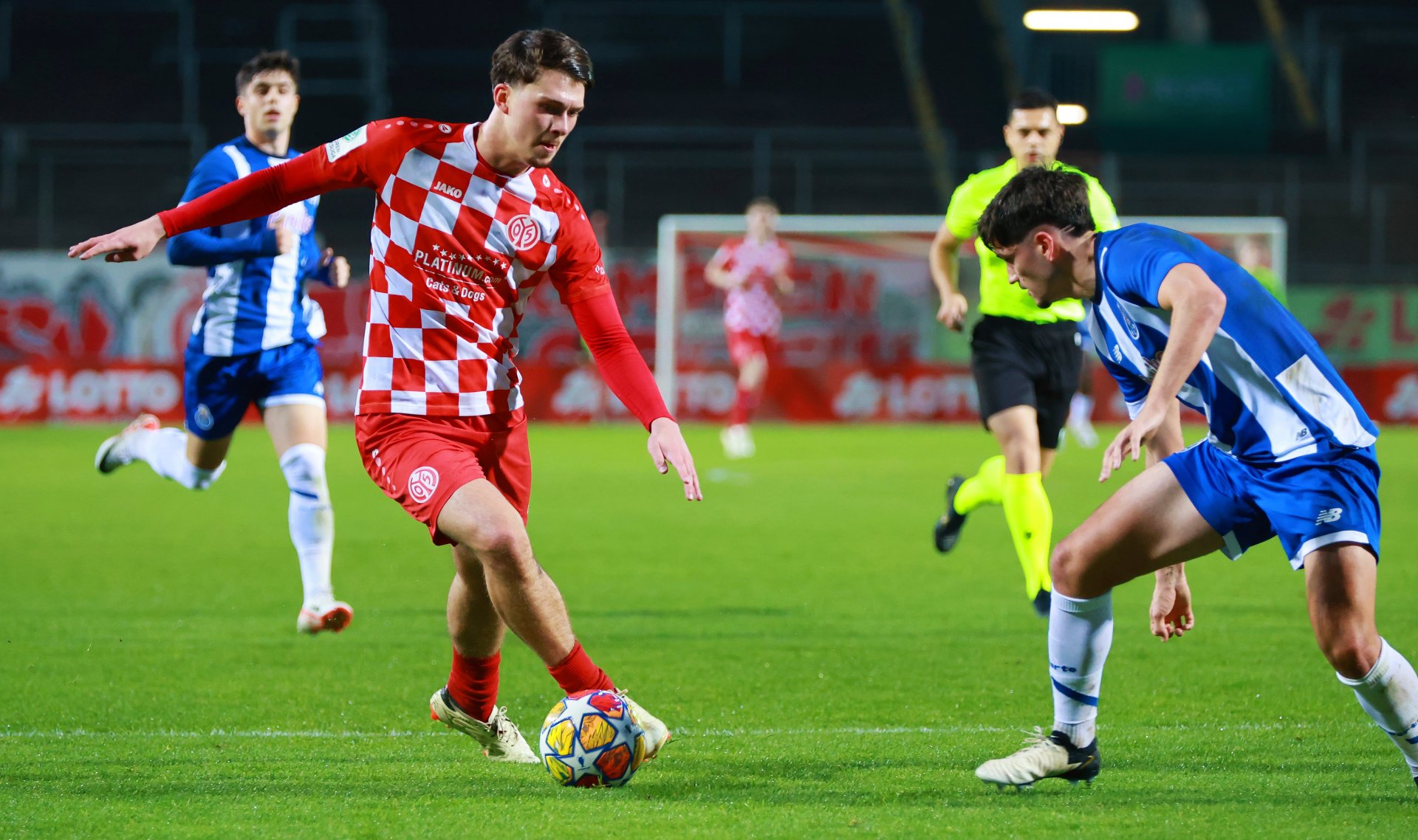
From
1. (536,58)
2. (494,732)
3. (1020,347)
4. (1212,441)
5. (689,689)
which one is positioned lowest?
(689,689)

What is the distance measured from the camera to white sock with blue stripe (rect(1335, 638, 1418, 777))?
3.80 m

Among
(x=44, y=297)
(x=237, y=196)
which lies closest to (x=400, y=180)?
(x=237, y=196)

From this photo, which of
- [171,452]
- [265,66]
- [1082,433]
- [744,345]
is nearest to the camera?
[265,66]

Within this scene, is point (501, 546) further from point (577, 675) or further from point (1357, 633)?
point (1357, 633)

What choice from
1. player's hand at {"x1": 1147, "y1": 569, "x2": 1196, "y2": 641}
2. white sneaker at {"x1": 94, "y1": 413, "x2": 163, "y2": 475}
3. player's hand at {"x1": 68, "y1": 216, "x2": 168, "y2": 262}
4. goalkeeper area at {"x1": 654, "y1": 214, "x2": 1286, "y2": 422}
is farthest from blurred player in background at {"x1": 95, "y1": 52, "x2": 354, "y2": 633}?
goalkeeper area at {"x1": 654, "y1": 214, "x2": 1286, "y2": 422}

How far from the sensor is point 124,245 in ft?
13.4

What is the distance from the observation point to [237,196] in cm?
430

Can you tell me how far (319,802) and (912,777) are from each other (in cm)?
154

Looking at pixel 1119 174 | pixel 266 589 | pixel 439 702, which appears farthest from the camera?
pixel 1119 174

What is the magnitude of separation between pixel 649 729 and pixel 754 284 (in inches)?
573

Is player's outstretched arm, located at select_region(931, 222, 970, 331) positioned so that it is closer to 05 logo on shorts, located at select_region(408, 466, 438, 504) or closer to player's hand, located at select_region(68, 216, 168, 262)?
05 logo on shorts, located at select_region(408, 466, 438, 504)

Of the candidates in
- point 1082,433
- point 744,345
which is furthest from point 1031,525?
point 744,345

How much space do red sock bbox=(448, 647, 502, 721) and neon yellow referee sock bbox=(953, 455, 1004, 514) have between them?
10.7ft

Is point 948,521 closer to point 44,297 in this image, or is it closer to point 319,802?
point 319,802
